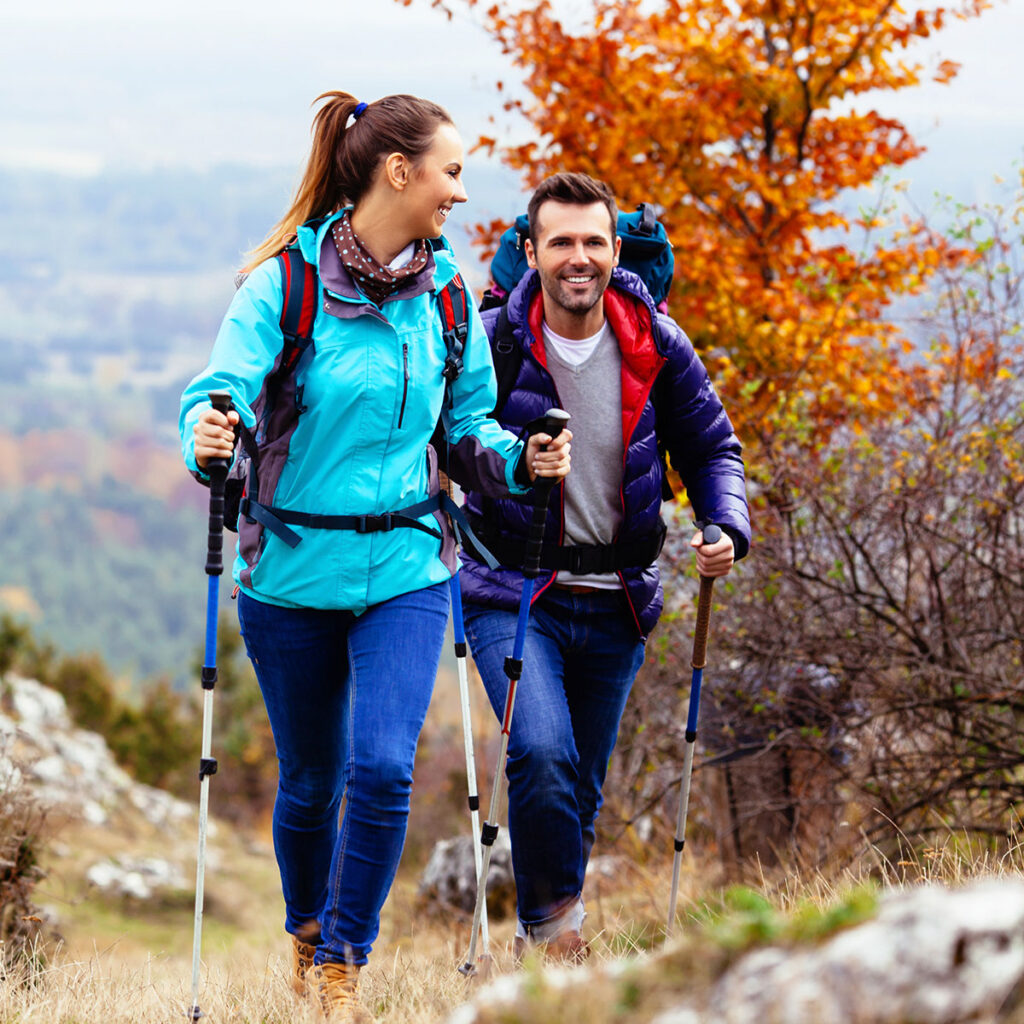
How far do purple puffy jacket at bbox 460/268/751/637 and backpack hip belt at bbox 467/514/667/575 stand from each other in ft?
0.08

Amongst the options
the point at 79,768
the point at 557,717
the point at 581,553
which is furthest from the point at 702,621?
the point at 79,768

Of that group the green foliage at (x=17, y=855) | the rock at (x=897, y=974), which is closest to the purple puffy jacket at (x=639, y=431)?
the rock at (x=897, y=974)

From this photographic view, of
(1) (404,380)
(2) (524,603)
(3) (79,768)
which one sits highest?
(1) (404,380)

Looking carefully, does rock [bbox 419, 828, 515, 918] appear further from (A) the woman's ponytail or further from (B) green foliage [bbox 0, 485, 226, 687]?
(B) green foliage [bbox 0, 485, 226, 687]

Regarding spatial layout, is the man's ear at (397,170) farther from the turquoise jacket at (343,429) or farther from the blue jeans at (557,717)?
the blue jeans at (557,717)

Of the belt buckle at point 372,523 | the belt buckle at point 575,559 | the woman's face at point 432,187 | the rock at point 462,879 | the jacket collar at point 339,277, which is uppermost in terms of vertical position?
the woman's face at point 432,187

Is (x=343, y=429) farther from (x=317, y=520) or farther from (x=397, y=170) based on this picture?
(x=397, y=170)

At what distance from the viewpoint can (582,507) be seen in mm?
4027

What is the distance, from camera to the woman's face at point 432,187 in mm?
3639

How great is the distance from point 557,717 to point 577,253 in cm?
146

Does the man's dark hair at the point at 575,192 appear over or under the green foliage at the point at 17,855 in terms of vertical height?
over

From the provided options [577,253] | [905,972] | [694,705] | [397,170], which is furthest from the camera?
[694,705]

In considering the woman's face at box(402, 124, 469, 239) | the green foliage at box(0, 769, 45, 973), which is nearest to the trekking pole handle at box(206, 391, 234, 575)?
the woman's face at box(402, 124, 469, 239)

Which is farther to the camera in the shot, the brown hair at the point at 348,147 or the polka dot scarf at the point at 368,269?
the brown hair at the point at 348,147
